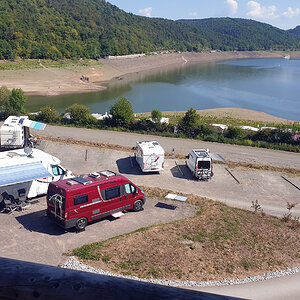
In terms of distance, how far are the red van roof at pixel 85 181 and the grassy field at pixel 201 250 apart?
2479 mm

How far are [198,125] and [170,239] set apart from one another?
821 inches

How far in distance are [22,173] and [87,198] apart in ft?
13.9

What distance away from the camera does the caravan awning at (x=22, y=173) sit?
1511 centimetres

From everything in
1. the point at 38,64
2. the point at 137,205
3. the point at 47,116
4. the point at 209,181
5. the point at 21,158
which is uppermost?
the point at 38,64

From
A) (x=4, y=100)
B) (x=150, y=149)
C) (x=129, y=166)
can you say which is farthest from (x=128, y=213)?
(x=4, y=100)

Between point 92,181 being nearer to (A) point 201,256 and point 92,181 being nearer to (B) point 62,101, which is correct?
(A) point 201,256

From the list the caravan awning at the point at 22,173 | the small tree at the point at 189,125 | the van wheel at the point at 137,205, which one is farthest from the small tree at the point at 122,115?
the van wheel at the point at 137,205

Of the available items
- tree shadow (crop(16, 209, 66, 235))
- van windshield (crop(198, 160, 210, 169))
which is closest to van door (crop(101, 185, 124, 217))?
tree shadow (crop(16, 209, 66, 235))

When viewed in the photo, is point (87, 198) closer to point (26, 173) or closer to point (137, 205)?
point (137, 205)

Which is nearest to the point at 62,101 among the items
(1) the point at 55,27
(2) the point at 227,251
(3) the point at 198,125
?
(3) the point at 198,125

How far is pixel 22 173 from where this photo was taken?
620 inches

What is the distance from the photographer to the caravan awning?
1511cm

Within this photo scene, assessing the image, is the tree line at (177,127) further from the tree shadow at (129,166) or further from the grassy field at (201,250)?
the grassy field at (201,250)

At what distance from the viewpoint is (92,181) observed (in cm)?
1401
